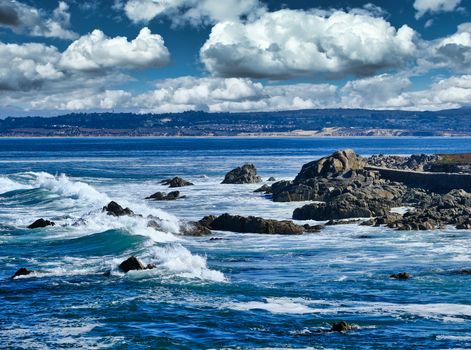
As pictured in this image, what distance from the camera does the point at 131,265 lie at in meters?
33.2

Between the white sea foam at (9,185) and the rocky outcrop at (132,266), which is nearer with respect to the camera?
the rocky outcrop at (132,266)

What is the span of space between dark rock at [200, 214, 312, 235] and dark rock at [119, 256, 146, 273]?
15.1 meters

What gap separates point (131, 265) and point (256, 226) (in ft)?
51.6

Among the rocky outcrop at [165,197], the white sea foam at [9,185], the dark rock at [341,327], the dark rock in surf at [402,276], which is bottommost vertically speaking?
the white sea foam at [9,185]

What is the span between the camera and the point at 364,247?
41.5 meters

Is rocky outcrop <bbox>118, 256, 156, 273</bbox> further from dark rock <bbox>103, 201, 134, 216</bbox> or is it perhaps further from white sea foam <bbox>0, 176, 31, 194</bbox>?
white sea foam <bbox>0, 176, 31, 194</bbox>

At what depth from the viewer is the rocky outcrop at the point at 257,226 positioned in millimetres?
47406

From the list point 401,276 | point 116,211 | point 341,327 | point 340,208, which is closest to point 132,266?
point 401,276

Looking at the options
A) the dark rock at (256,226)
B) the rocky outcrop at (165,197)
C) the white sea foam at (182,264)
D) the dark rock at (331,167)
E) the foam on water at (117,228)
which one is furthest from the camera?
the dark rock at (331,167)

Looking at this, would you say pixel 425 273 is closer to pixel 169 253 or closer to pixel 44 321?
pixel 169 253

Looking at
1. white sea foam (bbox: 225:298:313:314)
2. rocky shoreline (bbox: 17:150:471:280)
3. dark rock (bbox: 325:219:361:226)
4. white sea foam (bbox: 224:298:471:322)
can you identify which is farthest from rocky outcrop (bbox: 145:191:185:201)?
white sea foam (bbox: 224:298:471:322)

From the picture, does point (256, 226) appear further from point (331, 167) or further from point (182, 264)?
point (331, 167)

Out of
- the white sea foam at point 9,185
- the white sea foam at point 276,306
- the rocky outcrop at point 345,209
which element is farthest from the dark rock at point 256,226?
the white sea foam at point 9,185

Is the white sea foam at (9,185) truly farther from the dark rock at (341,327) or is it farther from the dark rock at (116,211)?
the dark rock at (341,327)
